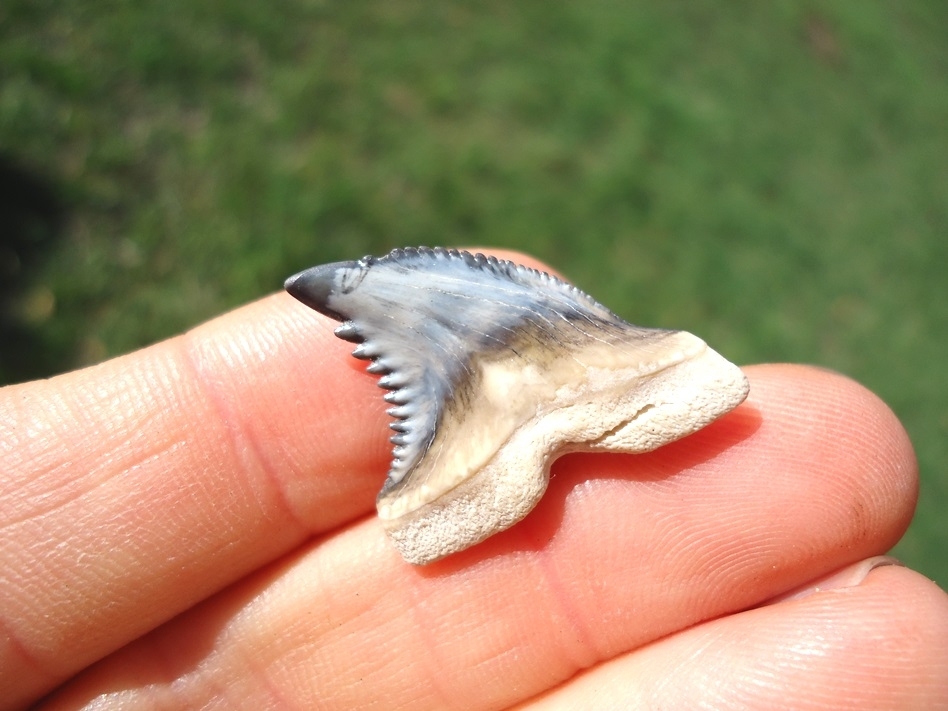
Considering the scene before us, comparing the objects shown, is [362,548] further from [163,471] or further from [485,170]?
[485,170]

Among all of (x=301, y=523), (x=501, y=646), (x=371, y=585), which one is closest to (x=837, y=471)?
(x=501, y=646)

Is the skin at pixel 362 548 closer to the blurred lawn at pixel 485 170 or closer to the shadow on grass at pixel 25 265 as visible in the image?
the shadow on grass at pixel 25 265

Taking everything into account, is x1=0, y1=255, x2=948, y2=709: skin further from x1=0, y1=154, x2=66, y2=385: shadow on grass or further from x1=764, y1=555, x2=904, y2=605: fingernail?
x1=0, y1=154, x2=66, y2=385: shadow on grass

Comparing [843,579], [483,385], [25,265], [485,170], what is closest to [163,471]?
[483,385]

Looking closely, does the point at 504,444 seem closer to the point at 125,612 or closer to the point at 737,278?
the point at 125,612

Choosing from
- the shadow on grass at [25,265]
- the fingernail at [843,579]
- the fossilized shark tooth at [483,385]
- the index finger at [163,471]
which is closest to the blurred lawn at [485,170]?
the shadow on grass at [25,265]
